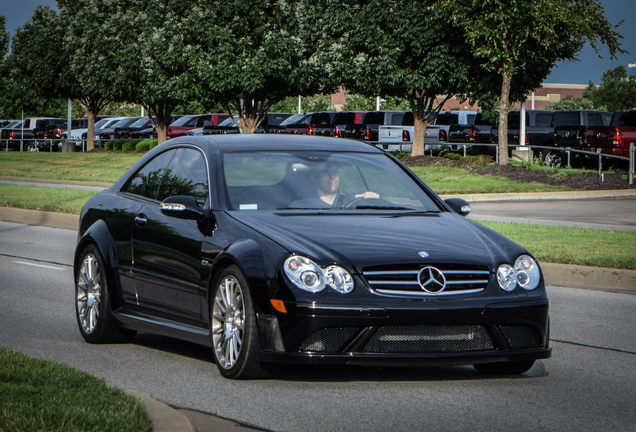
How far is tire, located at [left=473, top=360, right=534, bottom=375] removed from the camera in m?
6.75

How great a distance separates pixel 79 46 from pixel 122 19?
429cm

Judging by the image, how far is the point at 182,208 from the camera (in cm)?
692

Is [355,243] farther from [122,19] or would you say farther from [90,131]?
→ [90,131]

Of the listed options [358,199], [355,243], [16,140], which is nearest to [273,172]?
[358,199]

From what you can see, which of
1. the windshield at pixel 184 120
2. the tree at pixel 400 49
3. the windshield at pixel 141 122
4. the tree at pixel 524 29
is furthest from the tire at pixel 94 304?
the windshield at pixel 141 122

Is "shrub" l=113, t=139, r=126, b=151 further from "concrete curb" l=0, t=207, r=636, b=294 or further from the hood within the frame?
the hood

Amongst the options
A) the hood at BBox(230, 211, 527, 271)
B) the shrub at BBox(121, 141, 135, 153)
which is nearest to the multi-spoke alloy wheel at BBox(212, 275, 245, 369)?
the hood at BBox(230, 211, 527, 271)

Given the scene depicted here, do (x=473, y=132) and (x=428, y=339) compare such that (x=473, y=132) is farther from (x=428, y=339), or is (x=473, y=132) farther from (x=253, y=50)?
(x=428, y=339)

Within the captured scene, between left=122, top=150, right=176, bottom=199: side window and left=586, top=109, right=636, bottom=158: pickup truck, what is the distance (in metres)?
24.2

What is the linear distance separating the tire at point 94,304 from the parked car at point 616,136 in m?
24.5

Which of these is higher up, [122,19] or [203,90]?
[122,19]

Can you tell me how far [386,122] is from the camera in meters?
44.7

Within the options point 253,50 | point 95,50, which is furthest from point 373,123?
point 95,50

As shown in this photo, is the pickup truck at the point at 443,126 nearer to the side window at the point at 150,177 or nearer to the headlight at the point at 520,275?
the side window at the point at 150,177
